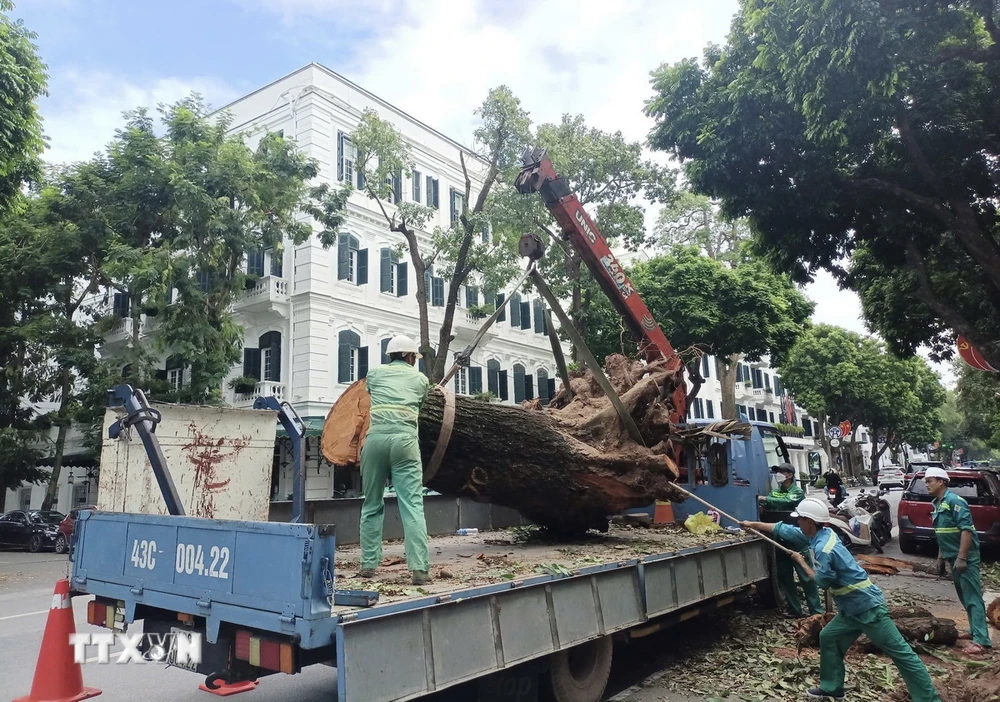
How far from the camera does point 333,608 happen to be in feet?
10.3

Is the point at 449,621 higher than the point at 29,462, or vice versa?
the point at 29,462

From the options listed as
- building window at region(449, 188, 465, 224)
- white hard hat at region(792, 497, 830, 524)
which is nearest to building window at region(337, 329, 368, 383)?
building window at region(449, 188, 465, 224)

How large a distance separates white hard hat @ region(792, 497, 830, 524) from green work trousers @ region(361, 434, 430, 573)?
2632 millimetres

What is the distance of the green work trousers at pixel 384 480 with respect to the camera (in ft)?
14.7

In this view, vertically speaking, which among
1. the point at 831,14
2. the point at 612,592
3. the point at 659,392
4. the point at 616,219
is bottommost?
the point at 612,592

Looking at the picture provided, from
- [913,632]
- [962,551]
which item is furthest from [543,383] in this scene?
[913,632]

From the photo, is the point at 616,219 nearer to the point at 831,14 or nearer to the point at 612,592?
the point at 831,14

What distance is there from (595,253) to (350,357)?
45.7 feet

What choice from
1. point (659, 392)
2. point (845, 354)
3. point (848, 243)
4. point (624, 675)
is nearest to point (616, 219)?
point (848, 243)

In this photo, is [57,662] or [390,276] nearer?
[57,662]

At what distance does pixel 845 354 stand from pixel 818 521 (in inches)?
1408

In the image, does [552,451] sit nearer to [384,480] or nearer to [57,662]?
[384,480]

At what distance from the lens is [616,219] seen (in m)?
20.1

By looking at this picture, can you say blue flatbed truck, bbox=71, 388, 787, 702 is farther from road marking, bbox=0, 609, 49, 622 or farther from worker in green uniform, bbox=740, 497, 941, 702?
road marking, bbox=0, 609, 49, 622
